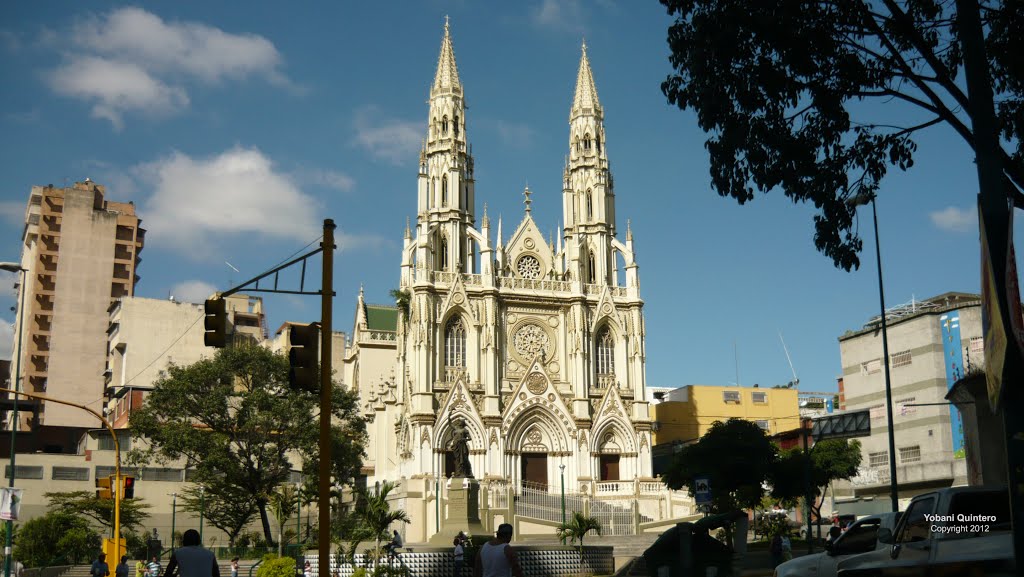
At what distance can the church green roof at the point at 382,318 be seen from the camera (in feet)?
276

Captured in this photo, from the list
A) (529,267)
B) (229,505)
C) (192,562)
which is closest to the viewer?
(192,562)

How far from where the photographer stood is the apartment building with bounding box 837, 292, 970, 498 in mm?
55312

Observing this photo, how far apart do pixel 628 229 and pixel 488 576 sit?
2104 inches

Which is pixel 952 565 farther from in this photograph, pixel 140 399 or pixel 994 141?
pixel 140 399

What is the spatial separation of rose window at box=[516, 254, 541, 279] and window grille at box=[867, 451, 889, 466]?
2140cm

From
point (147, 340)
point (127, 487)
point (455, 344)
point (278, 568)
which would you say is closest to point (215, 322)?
point (127, 487)

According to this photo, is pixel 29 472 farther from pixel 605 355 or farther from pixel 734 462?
pixel 734 462

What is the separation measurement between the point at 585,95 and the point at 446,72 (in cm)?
896

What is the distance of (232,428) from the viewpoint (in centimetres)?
4941

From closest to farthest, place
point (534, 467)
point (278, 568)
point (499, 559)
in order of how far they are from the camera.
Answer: point (499, 559) < point (278, 568) < point (534, 467)

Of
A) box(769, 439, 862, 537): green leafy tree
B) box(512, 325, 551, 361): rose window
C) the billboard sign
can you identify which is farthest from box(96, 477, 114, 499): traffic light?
the billboard sign

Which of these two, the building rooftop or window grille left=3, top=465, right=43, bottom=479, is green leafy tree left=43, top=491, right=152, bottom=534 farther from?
the building rooftop

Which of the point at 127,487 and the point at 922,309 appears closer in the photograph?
the point at 127,487

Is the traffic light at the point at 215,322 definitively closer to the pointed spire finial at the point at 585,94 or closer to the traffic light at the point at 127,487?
the traffic light at the point at 127,487
